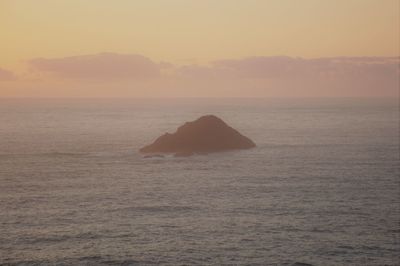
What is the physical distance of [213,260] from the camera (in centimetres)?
4644

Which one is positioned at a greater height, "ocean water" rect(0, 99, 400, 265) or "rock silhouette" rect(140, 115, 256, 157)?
"rock silhouette" rect(140, 115, 256, 157)

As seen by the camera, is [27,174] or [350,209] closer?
[350,209]

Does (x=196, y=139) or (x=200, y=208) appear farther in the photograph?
(x=196, y=139)

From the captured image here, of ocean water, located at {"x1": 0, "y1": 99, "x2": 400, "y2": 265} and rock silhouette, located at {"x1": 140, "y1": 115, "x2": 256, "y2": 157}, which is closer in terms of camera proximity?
ocean water, located at {"x1": 0, "y1": 99, "x2": 400, "y2": 265}

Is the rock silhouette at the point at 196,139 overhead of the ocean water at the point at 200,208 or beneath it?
overhead

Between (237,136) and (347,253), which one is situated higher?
(237,136)

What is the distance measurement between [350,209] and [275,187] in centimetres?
1594

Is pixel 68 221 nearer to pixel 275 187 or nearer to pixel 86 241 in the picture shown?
pixel 86 241

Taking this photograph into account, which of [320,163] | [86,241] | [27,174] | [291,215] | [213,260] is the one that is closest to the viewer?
[213,260]

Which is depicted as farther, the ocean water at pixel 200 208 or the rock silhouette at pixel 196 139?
the rock silhouette at pixel 196 139

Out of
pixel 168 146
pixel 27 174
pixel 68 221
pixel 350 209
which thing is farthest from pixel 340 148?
pixel 68 221

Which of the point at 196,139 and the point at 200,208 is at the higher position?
the point at 196,139

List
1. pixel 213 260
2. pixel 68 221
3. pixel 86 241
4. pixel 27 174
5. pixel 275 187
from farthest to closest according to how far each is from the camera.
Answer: pixel 27 174 → pixel 275 187 → pixel 68 221 → pixel 86 241 → pixel 213 260

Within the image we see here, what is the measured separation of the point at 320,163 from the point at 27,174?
59.6 meters
